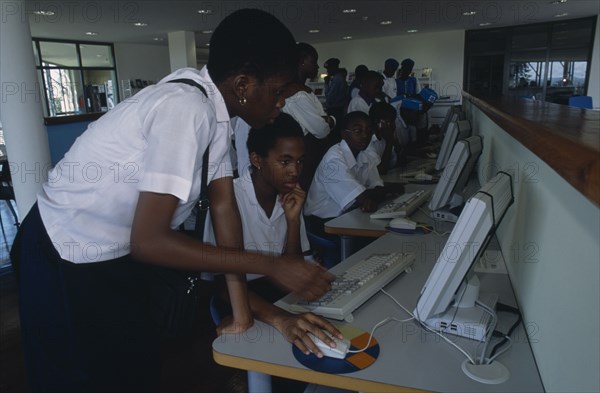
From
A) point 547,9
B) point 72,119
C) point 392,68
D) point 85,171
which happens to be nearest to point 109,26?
point 392,68

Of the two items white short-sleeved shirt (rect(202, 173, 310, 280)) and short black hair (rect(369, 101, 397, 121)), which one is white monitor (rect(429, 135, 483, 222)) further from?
short black hair (rect(369, 101, 397, 121))

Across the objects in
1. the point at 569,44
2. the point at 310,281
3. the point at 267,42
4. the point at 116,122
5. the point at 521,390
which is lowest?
the point at 521,390

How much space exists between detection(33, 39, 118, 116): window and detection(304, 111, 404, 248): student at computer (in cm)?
921

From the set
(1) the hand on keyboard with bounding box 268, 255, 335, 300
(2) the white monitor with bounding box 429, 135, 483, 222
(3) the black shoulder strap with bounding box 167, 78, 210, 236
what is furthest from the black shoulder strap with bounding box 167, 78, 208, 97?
(2) the white monitor with bounding box 429, 135, 483, 222

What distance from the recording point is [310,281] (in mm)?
1018

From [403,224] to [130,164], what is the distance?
123 centimetres

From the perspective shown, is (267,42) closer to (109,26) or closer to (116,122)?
(116,122)

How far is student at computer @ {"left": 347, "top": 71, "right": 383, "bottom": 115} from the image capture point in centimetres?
393

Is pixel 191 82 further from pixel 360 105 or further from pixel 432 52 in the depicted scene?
pixel 432 52

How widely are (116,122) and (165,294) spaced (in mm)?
443

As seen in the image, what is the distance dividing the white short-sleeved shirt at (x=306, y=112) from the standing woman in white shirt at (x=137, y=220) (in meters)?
2.01

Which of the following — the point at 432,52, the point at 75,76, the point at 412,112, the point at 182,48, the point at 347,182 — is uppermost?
the point at 182,48

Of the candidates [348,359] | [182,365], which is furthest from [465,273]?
[182,365]

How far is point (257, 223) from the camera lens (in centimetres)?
171
